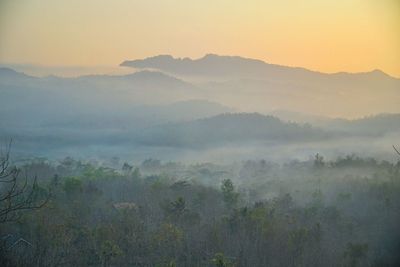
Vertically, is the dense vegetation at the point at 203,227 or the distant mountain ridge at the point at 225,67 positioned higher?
the distant mountain ridge at the point at 225,67

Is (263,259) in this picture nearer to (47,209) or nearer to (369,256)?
(369,256)

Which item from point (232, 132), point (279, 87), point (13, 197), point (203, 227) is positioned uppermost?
point (279, 87)

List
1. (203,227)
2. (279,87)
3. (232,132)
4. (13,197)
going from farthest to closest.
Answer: (279,87) → (232,132) → (203,227) → (13,197)

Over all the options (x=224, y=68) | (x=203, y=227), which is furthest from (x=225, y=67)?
(x=203, y=227)

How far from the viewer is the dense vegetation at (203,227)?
36.7 feet

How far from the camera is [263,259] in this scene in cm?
1174

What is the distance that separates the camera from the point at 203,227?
13.7 metres

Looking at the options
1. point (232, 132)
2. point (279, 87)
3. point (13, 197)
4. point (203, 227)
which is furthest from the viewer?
point (279, 87)

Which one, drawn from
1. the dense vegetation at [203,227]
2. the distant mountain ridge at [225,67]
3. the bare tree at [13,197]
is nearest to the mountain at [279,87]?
the distant mountain ridge at [225,67]

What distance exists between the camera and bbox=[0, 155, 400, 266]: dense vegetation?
11172 millimetres

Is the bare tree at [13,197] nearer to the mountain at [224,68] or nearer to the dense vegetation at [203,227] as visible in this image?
the dense vegetation at [203,227]

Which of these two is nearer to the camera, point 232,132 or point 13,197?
point 13,197

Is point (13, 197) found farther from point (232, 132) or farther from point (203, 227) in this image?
point (232, 132)

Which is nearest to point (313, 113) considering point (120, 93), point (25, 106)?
point (120, 93)
